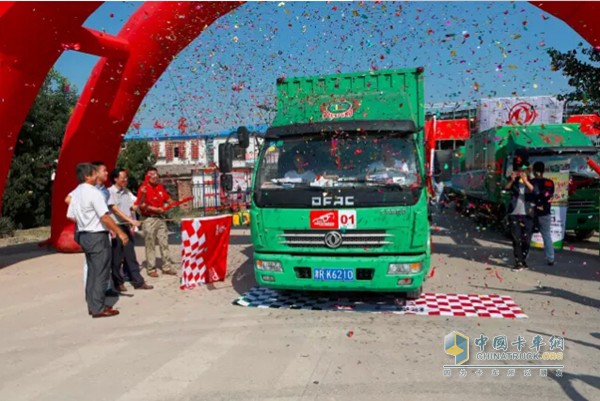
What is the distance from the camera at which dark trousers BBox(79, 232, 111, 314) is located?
5.84 metres

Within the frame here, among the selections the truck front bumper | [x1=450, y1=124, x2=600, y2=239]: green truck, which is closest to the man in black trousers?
the truck front bumper

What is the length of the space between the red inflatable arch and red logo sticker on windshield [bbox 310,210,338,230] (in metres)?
5.03

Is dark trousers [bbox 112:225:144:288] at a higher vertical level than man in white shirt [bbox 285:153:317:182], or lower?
lower

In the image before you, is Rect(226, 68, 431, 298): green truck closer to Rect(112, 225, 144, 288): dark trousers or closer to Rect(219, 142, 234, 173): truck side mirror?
Rect(219, 142, 234, 173): truck side mirror

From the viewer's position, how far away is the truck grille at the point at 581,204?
11.2 m

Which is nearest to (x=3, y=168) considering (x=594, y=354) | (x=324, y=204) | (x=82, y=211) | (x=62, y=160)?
(x=62, y=160)

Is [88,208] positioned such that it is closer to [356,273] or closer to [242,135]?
[242,135]

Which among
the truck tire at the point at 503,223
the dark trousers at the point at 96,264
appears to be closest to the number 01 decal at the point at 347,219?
the dark trousers at the point at 96,264

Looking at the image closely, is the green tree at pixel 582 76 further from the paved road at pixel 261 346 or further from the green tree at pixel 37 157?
the green tree at pixel 37 157

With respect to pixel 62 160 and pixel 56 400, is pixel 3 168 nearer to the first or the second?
pixel 62 160

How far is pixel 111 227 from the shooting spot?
18.7ft

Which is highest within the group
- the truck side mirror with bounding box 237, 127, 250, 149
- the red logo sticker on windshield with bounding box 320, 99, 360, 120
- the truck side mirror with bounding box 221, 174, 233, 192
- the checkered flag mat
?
the red logo sticker on windshield with bounding box 320, 99, 360, 120

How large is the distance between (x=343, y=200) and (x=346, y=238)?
453 mm

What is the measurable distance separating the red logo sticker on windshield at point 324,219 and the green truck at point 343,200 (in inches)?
0.5
